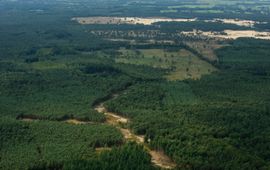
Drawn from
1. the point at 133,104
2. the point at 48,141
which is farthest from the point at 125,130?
the point at 48,141

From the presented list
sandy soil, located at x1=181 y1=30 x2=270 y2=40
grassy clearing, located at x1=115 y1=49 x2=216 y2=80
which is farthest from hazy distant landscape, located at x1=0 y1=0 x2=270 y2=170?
sandy soil, located at x1=181 y1=30 x2=270 y2=40

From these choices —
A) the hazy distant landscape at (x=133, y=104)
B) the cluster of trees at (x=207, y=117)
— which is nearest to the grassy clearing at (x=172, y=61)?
the hazy distant landscape at (x=133, y=104)

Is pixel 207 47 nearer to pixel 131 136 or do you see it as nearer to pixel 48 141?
pixel 131 136

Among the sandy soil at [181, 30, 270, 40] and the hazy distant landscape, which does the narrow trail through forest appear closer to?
the hazy distant landscape

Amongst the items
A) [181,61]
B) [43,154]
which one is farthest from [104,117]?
[181,61]

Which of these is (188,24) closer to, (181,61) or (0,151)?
(181,61)
